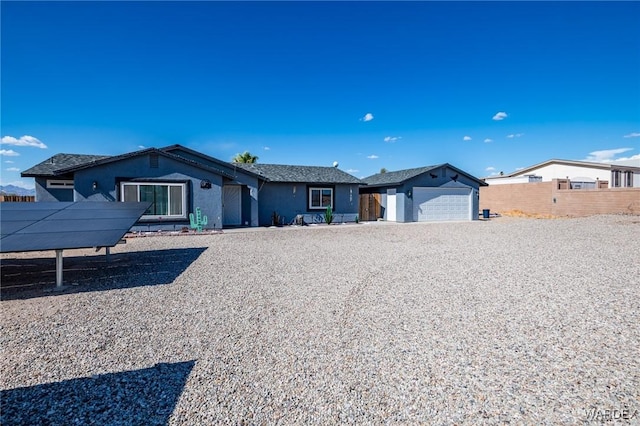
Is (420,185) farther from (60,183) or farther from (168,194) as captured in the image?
(60,183)

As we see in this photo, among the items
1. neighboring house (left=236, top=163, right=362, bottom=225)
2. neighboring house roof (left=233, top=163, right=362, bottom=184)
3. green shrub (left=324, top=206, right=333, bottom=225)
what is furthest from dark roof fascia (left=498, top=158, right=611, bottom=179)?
green shrub (left=324, top=206, right=333, bottom=225)

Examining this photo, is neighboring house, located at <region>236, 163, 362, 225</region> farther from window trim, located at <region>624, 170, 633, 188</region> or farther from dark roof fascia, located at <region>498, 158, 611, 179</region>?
window trim, located at <region>624, 170, 633, 188</region>

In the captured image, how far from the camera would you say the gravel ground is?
2453 millimetres

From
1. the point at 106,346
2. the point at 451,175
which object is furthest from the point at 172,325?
the point at 451,175

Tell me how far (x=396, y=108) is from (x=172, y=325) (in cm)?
2275

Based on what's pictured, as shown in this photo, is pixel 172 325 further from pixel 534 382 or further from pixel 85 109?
pixel 85 109

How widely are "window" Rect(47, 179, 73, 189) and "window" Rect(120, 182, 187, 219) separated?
21.1ft

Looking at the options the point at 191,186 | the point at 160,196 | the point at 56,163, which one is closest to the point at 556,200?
the point at 191,186

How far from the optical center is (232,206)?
56.7 ft

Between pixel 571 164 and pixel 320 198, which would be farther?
pixel 571 164

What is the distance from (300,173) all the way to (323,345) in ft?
56.1

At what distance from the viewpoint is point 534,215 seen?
82.1ft

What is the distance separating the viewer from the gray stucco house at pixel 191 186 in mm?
13680

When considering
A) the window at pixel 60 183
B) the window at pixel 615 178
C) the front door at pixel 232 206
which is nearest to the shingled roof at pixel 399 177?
the front door at pixel 232 206
